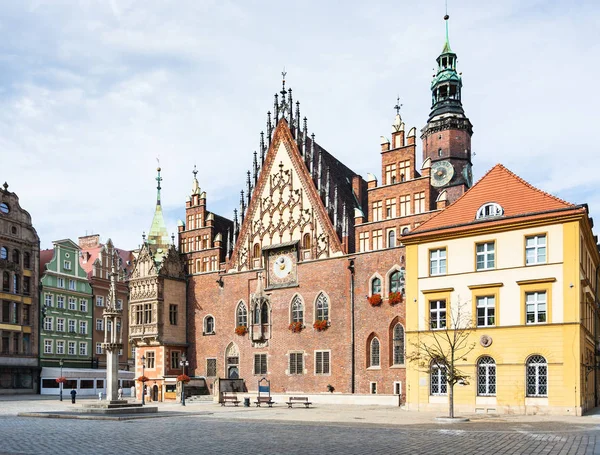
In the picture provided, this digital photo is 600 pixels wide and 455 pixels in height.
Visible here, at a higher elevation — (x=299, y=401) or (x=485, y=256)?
(x=485, y=256)

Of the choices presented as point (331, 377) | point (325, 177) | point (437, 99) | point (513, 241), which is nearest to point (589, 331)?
point (513, 241)

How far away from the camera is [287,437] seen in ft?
78.5

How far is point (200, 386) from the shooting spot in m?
58.8

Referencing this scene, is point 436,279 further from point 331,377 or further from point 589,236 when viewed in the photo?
point 331,377

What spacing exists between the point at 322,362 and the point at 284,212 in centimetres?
1227

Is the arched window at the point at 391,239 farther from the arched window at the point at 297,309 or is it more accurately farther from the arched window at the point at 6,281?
the arched window at the point at 6,281

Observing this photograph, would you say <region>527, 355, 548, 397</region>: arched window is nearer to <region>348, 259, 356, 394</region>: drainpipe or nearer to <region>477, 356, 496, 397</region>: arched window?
<region>477, 356, 496, 397</region>: arched window

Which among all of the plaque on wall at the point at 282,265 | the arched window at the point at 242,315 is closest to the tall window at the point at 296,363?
the plaque on wall at the point at 282,265

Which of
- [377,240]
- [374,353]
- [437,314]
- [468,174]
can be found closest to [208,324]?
[374,353]

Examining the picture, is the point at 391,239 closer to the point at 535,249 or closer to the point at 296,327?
the point at 296,327

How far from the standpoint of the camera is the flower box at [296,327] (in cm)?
5425

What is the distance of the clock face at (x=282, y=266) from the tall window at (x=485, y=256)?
19018 mm

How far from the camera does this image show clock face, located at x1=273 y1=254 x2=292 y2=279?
56062mm

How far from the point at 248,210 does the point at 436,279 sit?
22.1 meters
